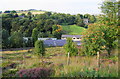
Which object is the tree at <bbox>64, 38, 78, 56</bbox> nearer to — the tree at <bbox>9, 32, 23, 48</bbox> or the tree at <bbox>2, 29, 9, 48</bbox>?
the tree at <bbox>2, 29, 9, 48</bbox>

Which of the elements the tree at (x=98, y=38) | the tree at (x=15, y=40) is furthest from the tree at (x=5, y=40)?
the tree at (x=98, y=38)

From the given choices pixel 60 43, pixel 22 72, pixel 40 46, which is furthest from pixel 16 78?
pixel 60 43

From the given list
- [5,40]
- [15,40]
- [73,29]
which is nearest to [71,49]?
[5,40]

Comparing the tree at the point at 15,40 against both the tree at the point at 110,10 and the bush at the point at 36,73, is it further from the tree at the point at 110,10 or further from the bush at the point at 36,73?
the bush at the point at 36,73

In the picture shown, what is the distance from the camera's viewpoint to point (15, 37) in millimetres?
31109

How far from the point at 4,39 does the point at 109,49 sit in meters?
23.2

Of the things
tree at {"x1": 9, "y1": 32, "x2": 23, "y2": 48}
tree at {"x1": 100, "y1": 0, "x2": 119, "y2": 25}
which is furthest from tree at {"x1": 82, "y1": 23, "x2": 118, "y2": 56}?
tree at {"x1": 9, "y1": 32, "x2": 23, "y2": 48}

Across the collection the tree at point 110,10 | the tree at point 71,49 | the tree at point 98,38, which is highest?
the tree at point 110,10

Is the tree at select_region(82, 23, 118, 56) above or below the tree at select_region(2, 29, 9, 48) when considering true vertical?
above

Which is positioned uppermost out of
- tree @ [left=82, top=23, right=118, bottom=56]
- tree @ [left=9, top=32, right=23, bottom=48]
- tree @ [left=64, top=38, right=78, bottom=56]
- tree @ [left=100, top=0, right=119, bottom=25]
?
tree @ [left=100, top=0, right=119, bottom=25]

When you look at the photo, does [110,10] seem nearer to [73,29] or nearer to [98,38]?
[98,38]

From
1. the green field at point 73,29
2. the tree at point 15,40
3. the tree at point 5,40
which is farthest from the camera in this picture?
the green field at point 73,29

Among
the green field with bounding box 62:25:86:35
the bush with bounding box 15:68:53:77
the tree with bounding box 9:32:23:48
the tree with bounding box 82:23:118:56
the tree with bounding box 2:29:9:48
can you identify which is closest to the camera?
Answer: the bush with bounding box 15:68:53:77

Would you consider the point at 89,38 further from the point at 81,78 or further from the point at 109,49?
the point at 81,78
